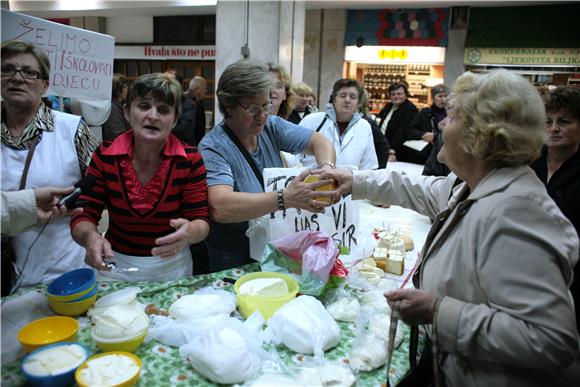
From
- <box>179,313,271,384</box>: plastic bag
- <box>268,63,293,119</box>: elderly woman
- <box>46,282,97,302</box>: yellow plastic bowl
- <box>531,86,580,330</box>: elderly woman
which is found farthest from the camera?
<box>268,63,293,119</box>: elderly woman

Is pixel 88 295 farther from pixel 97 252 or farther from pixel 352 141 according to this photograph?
pixel 352 141

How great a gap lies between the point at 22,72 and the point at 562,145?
2.69 metres

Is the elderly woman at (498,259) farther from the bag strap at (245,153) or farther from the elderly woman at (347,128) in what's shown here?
the elderly woman at (347,128)

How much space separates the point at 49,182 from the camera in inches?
59.6

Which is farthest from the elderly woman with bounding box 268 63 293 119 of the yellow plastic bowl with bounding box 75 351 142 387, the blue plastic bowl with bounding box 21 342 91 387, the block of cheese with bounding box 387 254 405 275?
the blue plastic bowl with bounding box 21 342 91 387

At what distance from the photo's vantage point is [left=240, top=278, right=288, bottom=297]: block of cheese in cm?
174

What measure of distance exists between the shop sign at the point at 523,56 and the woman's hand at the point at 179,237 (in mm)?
10397

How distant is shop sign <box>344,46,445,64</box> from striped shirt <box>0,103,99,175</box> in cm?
1055

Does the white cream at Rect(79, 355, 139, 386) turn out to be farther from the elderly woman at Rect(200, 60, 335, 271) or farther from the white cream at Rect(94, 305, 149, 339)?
the elderly woman at Rect(200, 60, 335, 271)

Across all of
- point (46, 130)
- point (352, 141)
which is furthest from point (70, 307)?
point (352, 141)

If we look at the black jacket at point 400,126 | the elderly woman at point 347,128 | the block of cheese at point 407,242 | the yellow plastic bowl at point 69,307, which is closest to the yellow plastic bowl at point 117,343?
the yellow plastic bowl at point 69,307

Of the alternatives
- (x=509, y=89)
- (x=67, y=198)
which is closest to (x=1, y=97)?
(x=67, y=198)

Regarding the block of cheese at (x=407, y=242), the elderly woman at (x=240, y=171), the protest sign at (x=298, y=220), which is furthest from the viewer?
the block of cheese at (x=407, y=242)

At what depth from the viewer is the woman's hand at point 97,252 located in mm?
1674
